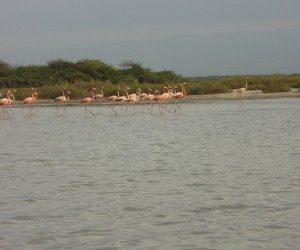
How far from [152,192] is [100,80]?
40252mm

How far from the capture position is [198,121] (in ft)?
71.7

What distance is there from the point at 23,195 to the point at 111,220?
188 cm

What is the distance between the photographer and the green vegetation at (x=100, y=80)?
4019 centimetres

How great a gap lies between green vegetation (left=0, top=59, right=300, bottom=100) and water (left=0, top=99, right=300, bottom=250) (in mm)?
23823

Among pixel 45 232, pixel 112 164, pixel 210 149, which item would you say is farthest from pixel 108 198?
pixel 210 149

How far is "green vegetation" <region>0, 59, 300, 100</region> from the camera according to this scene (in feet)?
132

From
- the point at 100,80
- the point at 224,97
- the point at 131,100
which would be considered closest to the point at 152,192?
the point at 131,100

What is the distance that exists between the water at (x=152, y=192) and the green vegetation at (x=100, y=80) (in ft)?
78.2

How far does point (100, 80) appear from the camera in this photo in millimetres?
48469

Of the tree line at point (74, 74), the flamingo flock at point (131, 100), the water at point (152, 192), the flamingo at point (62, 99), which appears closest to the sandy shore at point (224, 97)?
the flamingo at point (62, 99)

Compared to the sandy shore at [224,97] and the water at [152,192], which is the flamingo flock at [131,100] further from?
the water at [152,192]

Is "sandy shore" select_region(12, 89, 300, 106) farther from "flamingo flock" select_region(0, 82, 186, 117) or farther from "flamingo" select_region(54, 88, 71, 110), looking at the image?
"flamingo flock" select_region(0, 82, 186, 117)

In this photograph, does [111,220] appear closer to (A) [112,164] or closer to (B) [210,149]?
(A) [112,164]

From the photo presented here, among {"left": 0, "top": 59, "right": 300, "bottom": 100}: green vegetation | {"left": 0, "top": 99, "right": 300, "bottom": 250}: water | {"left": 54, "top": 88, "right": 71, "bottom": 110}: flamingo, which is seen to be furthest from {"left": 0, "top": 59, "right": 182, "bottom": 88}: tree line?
{"left": 0, "top": 99, "right": 300, "bottom": 250}: water
